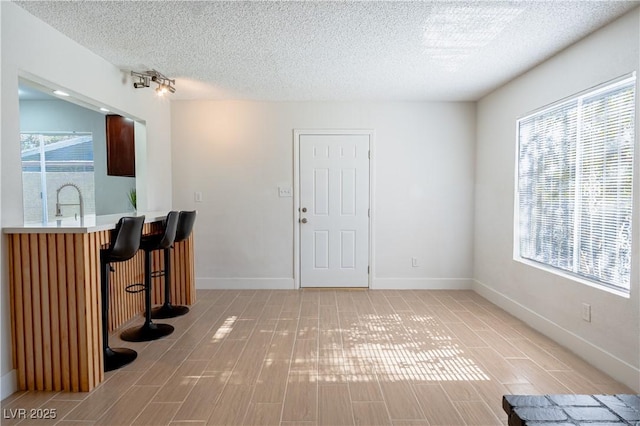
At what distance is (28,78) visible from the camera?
8.37 feet

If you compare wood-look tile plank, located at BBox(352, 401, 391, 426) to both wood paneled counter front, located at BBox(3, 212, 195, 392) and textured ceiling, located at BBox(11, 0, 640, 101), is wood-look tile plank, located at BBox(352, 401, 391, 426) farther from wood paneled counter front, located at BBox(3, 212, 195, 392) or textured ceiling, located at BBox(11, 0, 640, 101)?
textured ceiling, located at BBox(11, 0, 640, 101)

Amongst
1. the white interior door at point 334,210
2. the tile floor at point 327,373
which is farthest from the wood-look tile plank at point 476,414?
the white interior door at point 334,210

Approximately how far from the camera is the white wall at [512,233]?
2.47m

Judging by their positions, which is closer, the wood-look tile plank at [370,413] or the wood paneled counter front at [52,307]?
the wood-look tile plank at [370,413]

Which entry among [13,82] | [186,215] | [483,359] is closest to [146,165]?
[186,215]

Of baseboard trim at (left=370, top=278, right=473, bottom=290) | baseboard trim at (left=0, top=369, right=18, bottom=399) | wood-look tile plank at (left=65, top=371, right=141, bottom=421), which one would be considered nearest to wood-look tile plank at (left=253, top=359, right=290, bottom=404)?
wood-look tile plank at (left=65, top=371, right=141, bottom=421)

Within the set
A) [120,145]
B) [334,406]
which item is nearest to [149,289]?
[120,145]

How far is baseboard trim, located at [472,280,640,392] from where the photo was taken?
8.03ft

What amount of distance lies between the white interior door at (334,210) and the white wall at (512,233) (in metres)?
1.49

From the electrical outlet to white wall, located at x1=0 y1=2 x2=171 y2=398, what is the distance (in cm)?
400

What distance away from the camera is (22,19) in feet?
8.10

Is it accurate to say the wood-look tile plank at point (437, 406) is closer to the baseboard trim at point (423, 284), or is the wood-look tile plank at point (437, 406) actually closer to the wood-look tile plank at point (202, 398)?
the wood-look tile plank at point (202, 398)

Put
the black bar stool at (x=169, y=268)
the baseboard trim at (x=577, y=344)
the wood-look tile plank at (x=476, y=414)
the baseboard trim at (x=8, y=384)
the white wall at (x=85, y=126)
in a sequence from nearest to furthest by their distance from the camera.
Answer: the wood-look tile plank at (x=476, y=414), the baseboard trim at (x=8, y=384), the baseboard trim at (x=577, y=344), the black bar stool at (x=169, y=268), the white wall at (x=85, y=126)

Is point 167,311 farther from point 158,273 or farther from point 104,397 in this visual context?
point 104,397
